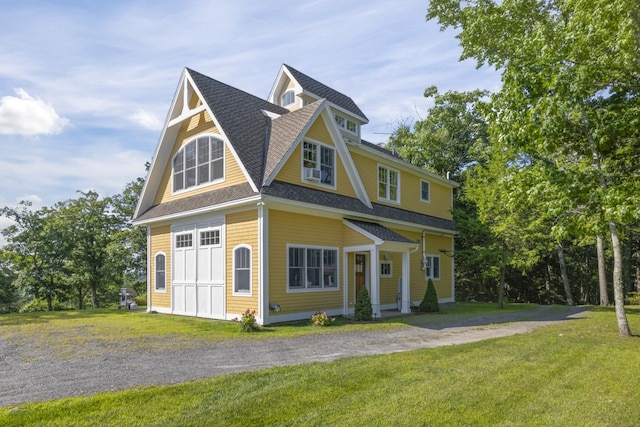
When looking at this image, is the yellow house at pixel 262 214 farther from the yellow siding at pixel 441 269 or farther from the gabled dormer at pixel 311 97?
the gabled dormer at pixel 311 97

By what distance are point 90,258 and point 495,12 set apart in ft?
83.3

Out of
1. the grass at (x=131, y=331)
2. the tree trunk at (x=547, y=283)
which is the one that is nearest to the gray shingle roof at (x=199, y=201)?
the grass at (x=131, y=331)

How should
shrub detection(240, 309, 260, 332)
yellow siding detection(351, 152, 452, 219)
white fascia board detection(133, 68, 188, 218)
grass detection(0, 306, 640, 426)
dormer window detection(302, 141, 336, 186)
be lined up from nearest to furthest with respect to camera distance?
grass detection(0, 306, 640, 426), shrub detection(240, 309, 260, 332), dormer window detection(302, 141, 336, 186), white fascia board detection(133, 68, 188, 218), yellow siding detection(351, 152, 452, 219)

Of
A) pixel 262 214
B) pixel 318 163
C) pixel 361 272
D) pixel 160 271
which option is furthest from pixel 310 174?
pixel 160 271

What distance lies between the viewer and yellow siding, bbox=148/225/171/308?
16.4m

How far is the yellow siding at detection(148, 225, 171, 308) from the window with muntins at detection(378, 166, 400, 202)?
877 cm

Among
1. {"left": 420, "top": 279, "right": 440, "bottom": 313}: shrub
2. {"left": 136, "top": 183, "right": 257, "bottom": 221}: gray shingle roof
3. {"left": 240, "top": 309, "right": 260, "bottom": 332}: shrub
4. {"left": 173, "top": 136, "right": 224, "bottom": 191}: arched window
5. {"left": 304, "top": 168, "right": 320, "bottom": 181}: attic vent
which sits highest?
{"left": 173, "top": 136, "right": 224, "bottom": 191}: arched window

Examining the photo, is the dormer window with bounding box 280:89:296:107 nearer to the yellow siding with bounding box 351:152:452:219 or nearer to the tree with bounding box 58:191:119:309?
the yellow siding with bounding box 351:152:452:219

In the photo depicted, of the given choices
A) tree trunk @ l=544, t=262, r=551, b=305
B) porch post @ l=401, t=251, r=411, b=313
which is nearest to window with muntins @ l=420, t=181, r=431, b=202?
porch post @ l=401, t=251, r=411, b=313

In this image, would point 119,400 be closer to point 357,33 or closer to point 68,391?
point 68,391

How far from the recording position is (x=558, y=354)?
823cm

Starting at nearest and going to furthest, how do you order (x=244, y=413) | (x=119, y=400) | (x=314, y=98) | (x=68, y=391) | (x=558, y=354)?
(x=244, y=413)
(x=119, y=400)
(x=68, y=391)
(x=558, y=354)
(x=314, y=98)

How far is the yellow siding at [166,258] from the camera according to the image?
1639cm

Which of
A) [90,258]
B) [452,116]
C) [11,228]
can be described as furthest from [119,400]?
[452,116]
